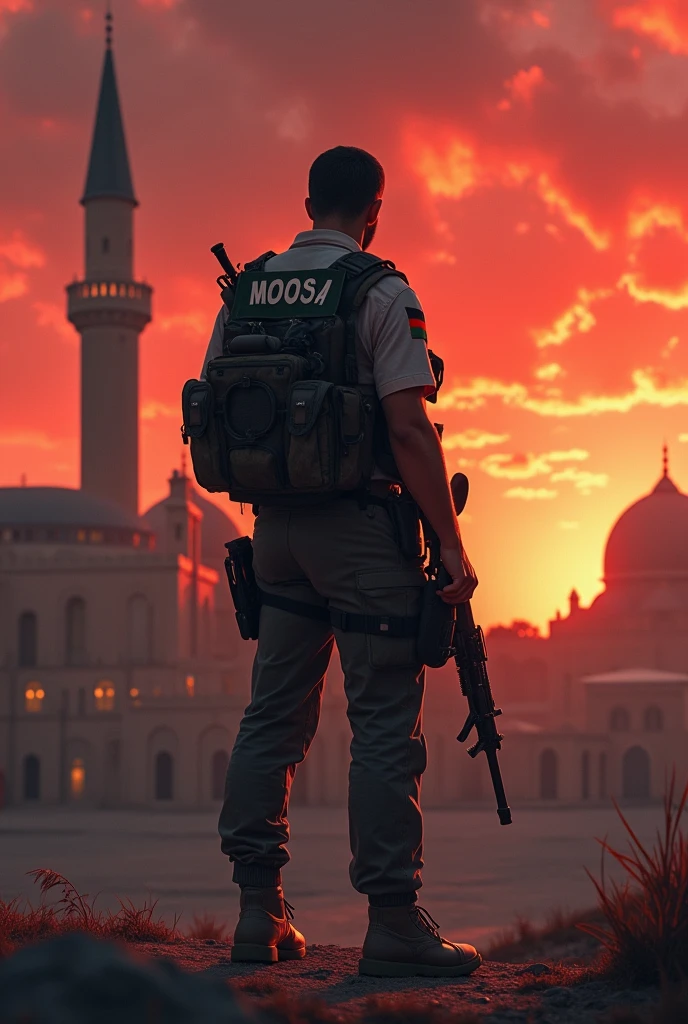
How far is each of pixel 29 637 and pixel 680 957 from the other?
59.7m

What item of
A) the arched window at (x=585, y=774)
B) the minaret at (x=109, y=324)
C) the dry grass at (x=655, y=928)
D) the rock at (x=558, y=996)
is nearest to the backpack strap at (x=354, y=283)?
the dry grass at (x=655, y=928)

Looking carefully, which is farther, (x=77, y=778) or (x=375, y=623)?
(x=77, y=778)

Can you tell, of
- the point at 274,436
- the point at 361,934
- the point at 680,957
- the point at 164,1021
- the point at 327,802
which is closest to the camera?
the point at 164,1021

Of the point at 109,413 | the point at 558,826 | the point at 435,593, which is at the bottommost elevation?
the point at 558,826

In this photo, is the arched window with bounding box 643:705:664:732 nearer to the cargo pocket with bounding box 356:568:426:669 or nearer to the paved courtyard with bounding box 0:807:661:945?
the paved courtyard with bounding box 0:807:661:945

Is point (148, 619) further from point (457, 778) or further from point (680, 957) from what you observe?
point (680, 957)

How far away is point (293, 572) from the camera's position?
19.1 feet

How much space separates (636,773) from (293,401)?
5568 centimetres

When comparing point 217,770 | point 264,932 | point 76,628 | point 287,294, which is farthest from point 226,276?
point 76,628

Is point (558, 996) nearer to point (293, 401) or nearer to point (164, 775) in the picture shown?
point (293, 401)

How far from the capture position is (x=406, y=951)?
17.7 ft

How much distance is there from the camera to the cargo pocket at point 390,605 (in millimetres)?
5523

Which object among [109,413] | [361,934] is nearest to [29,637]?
[109,413]

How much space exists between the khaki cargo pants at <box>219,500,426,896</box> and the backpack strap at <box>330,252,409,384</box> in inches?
20.1
